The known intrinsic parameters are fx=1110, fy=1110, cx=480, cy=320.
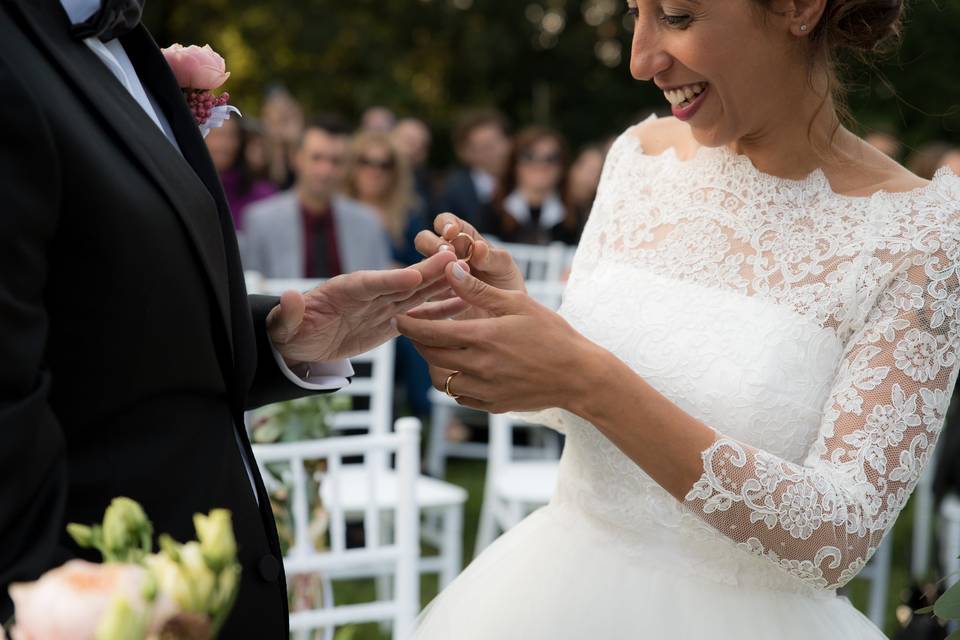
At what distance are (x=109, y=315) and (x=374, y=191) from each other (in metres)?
6.35

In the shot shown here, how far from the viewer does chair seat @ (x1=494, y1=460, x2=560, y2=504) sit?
4.55 metres

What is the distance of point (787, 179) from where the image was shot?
86.3 inches

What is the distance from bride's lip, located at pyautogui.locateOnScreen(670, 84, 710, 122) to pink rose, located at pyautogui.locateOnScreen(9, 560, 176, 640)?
1476mm

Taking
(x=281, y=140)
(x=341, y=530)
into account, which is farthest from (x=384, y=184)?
(x=341, y=530)

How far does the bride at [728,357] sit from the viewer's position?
1.82 m

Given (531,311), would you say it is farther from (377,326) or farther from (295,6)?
(295,6)

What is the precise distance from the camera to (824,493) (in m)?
1.83

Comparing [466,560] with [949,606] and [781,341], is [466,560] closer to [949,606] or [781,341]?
[781,341]

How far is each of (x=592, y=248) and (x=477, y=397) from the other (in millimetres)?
698

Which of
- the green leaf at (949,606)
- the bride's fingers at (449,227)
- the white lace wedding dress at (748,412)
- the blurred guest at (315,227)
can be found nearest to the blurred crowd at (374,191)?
the blurred guest at (315,227)

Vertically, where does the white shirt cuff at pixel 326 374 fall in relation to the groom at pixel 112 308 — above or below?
below

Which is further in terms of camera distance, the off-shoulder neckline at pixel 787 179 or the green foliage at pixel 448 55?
the green foliage at pixel 448 55

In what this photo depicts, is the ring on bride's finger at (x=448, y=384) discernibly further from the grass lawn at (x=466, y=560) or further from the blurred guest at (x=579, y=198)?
the blurred guest at (x=579, y=198)

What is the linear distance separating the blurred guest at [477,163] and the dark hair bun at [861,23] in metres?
6.50
